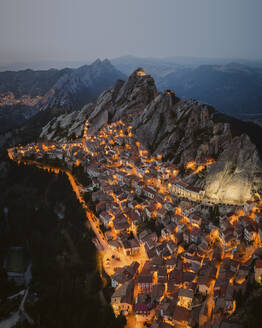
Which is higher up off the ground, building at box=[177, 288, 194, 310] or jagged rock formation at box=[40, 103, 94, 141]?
jagged rock formation at box=[40, 103, 94, 141]

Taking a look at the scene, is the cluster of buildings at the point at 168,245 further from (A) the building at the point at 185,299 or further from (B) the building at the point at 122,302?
(A) the building at the point at 185,299

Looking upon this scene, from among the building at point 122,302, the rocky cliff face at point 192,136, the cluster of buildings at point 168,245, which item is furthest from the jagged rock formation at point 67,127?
the building at point 122,302

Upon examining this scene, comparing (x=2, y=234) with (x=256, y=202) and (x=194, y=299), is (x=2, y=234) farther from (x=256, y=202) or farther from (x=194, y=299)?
(x=256, y=202)

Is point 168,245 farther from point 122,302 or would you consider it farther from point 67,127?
point 67,127

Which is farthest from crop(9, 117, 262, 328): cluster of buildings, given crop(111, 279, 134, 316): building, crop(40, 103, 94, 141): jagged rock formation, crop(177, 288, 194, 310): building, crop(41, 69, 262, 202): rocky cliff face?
crop(40, 103, 94, 141): jagged rock formation

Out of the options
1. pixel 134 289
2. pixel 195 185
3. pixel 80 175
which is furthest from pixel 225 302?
pixel 80 175

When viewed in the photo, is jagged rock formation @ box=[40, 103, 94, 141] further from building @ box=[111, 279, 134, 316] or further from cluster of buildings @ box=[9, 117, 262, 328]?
building @ box=[111, 279, 134, 316]
